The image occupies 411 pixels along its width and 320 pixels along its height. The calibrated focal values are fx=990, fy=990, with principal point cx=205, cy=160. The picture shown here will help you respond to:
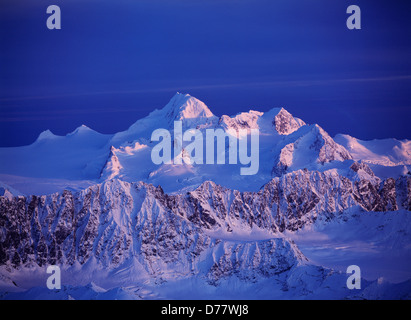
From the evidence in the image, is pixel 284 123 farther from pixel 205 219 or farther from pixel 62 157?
pixel 205 219

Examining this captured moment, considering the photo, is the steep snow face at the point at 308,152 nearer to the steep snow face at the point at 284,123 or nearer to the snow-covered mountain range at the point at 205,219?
the snow-covered mountain range at the point at 205,219

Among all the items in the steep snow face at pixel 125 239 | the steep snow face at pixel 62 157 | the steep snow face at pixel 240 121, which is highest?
the steep snow face at pixel 240 121

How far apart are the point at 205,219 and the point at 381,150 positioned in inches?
1707

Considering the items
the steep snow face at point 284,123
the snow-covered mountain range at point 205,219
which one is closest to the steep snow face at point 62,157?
the snow-covered mountain range at point 205,219

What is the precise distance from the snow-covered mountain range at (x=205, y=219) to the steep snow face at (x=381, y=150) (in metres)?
0.28

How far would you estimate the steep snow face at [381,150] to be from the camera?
161 m

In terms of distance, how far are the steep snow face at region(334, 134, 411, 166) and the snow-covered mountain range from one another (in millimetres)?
278

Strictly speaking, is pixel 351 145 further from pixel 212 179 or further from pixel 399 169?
pixel 212 179

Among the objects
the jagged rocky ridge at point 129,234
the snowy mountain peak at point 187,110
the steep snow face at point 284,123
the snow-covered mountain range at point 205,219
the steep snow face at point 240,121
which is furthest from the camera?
the steep snow face at point 284,123

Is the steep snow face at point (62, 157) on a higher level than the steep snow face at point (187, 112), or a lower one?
lower

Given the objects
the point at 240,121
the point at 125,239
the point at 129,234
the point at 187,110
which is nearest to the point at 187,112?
the point at 187,110

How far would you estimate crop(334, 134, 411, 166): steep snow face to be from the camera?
161000mm

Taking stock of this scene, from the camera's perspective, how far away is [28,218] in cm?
11644
